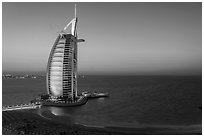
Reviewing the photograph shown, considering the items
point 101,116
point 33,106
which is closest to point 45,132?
point 101,116

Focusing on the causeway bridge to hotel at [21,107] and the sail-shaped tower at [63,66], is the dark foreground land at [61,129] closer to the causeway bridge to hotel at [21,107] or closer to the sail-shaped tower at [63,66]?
the causeway bridge to hotel at [21,107]

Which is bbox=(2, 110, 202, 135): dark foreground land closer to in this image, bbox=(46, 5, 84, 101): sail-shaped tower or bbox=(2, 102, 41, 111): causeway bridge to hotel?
bbox=(2, 102, 41, 111): causeway bridge to hotel

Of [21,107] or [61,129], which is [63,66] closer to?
[21,107]

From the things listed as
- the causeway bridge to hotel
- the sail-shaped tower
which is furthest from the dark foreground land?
the sail-shaped tower

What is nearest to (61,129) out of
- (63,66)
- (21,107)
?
(21,107)

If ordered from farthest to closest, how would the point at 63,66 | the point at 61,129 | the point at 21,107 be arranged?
the point at 63,66, the point at 21,107, the point at 61,129

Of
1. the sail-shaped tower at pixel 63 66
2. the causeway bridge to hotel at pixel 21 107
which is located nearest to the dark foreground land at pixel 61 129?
the causeway bridge to hotel at pixel 21 107
